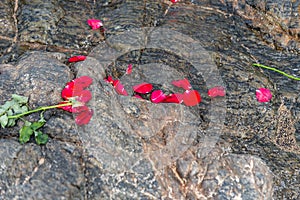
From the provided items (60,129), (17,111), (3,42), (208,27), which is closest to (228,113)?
(208,27)

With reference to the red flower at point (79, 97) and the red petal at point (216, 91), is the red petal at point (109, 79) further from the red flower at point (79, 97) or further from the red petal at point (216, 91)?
the red petal at point (216, 91)

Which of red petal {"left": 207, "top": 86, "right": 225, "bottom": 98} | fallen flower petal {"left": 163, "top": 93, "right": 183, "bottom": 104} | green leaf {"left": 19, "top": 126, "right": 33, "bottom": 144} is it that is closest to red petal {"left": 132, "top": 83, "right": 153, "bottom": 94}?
fallen flower petal {"left": 163, "top": 93, "right": 183, "bottom": 104}

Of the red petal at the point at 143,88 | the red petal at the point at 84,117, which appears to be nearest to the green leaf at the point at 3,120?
the red petal at the point at 84,117

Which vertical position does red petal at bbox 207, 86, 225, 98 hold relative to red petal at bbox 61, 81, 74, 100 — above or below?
below

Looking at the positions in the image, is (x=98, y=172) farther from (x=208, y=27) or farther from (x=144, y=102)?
(x=208, y=27)

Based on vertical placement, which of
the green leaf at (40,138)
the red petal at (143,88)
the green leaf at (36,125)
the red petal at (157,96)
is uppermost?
the green leaf at (36,125)

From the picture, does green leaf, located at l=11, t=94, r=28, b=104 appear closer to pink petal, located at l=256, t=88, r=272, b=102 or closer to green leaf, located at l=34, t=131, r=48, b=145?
green leaf, located at l=34, t=131, r=48, b=145
